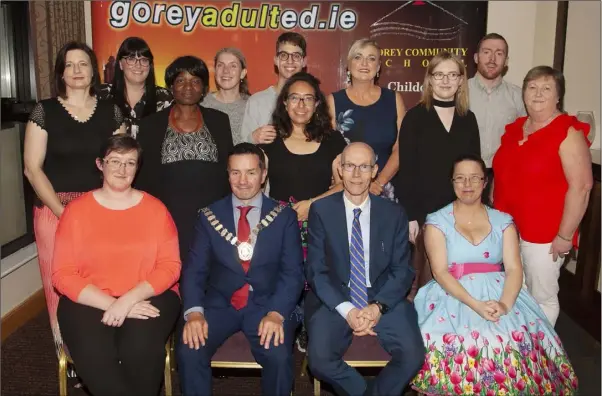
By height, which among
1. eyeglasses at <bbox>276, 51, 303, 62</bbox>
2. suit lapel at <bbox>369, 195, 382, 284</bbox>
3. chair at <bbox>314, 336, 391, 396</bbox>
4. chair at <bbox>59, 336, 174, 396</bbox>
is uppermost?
eyeglasses at <bbox>276, 51, 303, 62</bbox>

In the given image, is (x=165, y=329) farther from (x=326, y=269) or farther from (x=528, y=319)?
(x=528, y=319)

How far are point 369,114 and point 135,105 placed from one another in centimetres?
153

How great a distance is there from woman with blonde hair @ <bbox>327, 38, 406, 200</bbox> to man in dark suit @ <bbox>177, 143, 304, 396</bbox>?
86 centimetres

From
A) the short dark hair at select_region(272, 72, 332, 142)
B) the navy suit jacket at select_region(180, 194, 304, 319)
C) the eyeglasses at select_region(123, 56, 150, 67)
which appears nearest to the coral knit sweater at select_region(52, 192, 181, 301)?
the navy suit jacket at select_region(180, 194, 304, 319)

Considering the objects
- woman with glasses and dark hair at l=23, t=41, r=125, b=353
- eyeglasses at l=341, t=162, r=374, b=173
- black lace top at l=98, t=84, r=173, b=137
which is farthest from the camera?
black lace top at l=98, t=84, r=173, b=137

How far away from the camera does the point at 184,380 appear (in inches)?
115

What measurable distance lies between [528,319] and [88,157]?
8.42 feet

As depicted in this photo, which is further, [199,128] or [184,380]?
[199,128]

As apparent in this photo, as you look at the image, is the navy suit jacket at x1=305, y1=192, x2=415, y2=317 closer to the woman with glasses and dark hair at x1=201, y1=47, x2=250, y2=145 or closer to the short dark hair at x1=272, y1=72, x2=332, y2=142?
the short dark hair at x1=272, y1=72, x2=332, y2=142

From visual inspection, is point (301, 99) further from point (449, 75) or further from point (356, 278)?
point (356, 278)

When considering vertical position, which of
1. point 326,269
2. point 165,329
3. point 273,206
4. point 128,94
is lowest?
point 165,329

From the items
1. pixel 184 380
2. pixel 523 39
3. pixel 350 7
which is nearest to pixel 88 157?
pixel 184 380

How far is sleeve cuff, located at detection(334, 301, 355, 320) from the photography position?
10.1 ft

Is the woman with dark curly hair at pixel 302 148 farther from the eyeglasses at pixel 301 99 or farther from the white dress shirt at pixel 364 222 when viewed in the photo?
the white dress shirt at pixel 364 222
